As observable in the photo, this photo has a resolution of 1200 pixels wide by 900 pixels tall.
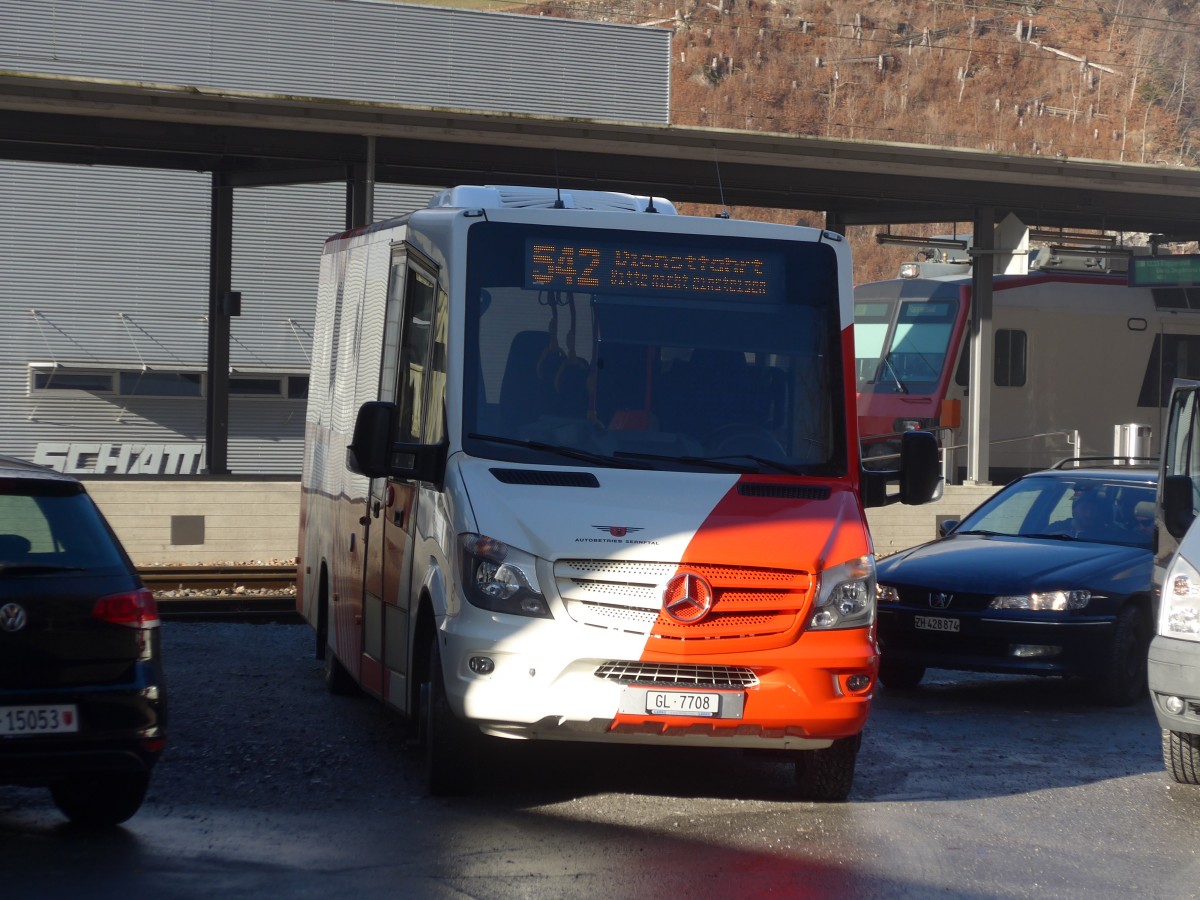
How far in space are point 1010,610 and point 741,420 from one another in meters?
3.79

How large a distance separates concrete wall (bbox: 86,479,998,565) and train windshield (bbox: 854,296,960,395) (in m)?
9.65

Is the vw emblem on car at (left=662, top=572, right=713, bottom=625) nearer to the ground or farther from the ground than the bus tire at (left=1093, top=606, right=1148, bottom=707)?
farther from the ground

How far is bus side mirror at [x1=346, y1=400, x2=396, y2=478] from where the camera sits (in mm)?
7668

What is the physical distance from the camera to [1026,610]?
1096 cm

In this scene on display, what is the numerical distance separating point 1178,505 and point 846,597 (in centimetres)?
295

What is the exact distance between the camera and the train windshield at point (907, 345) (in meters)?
25.7

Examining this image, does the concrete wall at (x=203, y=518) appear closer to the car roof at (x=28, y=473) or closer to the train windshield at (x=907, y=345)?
the train windshield at (x=907, y=345)

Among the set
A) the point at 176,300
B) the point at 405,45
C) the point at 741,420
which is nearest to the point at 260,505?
the point at 741,420

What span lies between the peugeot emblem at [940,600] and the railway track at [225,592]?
20.2ft

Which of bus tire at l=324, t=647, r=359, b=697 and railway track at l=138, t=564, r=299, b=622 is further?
railway track at l=138, t=564, r=299, b=622

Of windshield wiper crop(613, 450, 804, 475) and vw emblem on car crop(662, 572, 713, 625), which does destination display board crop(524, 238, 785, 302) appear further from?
vw emblem on car crop(662, 572, 713, 625)

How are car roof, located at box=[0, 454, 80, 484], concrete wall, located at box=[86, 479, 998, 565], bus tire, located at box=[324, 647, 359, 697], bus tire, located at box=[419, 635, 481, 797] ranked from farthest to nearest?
concrete wall, located at box=[86, 479, 998, 565] → bus tire, located at box=[324, 647, 359, 697] → bus tire, located at box=[419, 635, 481, 797] → car roof, located at box=[0, 454, 80, 484]

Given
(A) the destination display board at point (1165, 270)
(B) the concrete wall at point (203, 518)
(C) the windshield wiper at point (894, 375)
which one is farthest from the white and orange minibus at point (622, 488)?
(C) the windshield wiper at point (894, 375)

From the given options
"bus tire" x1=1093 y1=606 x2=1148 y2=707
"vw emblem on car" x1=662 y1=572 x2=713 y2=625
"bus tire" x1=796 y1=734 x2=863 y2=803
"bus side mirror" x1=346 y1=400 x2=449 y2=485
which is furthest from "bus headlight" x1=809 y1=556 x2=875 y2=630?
"bus tire" x1=1093 y1=606 x2=1148 y2=707
